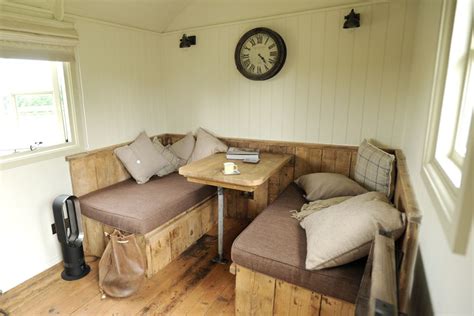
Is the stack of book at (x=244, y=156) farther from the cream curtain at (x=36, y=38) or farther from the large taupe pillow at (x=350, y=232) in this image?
the cream curtain at (x=36, y=38)

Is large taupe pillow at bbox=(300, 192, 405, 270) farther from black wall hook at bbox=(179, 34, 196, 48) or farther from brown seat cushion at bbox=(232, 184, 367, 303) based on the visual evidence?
black wall hook at bbox=(179, 34, 196, 48)

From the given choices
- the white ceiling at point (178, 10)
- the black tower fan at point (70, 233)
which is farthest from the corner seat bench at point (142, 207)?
the white ceiling at point (178, 10)

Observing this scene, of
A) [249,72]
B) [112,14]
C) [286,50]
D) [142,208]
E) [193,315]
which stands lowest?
[193,315]

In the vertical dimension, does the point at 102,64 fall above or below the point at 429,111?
above

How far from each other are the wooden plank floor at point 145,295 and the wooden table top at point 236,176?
0.75 m

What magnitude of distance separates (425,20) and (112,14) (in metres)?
2.48

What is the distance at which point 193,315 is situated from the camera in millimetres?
1854

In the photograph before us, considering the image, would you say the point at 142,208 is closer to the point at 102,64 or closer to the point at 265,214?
the point at 265,214

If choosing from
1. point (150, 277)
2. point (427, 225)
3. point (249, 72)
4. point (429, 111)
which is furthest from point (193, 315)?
point (249, 72)

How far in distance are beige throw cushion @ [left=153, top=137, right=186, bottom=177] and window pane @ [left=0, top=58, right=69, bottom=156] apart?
35.0 inches

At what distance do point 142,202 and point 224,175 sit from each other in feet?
2.42

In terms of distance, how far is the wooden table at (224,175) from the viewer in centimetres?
198

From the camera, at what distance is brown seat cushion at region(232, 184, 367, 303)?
1355mm

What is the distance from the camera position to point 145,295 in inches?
79.6
